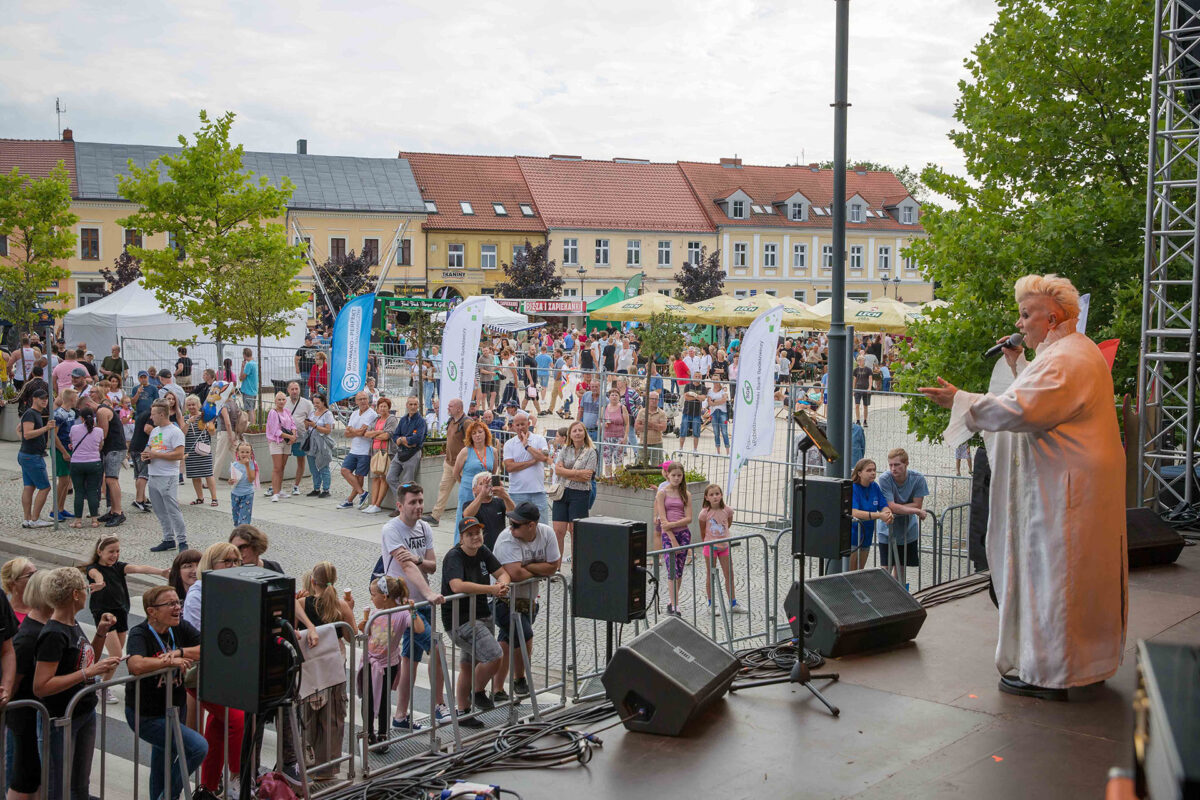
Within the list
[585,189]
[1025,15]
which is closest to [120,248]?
[585,189]

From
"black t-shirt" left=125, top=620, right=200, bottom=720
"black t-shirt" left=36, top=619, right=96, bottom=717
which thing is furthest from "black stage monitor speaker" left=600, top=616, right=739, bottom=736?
"black t-shirt" left=36, top=619, right=96, bottom=717

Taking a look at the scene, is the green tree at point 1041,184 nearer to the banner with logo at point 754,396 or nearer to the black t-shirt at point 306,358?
the banner with logo at point 754,396

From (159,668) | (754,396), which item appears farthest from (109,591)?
(754,396)

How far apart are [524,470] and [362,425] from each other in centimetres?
417

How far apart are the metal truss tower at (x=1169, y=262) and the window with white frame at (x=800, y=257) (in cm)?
5296

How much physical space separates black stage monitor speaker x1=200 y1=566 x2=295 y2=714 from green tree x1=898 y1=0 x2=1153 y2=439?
35.9 ft

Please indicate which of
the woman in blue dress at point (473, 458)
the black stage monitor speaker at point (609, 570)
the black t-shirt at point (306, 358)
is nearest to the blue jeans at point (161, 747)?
the black stage monitor speaker at point (609, 570)

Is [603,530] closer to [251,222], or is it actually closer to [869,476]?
[869,476]

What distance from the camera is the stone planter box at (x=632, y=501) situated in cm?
1268

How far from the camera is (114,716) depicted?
792cm

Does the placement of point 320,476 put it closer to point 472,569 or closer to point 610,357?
point 472,569

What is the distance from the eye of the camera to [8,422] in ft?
73.6

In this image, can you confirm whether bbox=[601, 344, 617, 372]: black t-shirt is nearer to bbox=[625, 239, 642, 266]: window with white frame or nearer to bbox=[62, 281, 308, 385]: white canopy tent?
bbox=[62, 281, 308, 385]: white canopy tent

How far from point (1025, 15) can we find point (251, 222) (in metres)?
19.5
